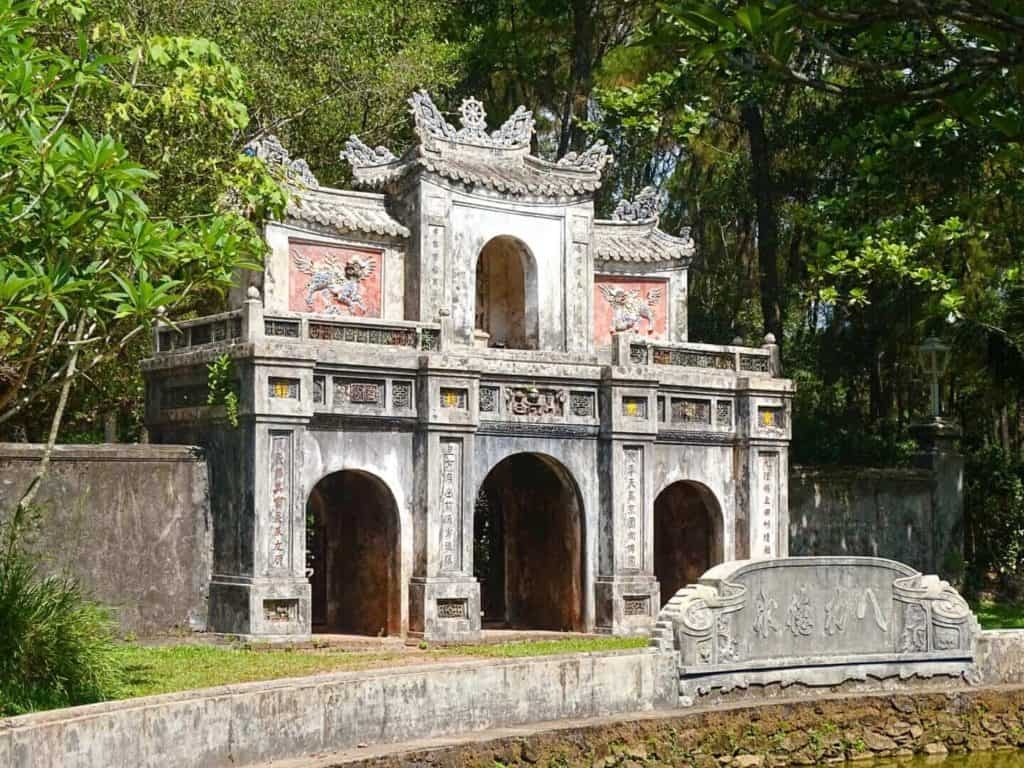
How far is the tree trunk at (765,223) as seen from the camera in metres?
30.3

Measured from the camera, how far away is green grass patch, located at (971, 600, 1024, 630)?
22516 mm

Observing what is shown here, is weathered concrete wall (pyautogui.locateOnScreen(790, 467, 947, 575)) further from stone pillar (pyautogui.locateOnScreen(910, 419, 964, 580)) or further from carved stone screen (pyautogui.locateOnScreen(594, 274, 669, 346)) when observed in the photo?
carved stone screen (pyautogui.locateOnScreen(594, 274, 669, 346))

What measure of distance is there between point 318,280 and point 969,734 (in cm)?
1074

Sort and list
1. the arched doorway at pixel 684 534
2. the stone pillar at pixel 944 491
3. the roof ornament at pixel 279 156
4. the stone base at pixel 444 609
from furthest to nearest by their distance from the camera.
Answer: the stone pillar at pixel 944 491
the arched doorway at pixel 684 534
the roof ornament at pixel 279 156
the stone base at pixel 444 609

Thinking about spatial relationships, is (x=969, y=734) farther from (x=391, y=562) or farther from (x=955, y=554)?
(x=955, y=554)

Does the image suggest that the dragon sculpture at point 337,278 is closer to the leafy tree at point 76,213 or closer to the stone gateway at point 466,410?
the stone gateway at point 466,410

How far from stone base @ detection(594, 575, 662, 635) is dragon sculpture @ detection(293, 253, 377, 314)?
5.11 metres

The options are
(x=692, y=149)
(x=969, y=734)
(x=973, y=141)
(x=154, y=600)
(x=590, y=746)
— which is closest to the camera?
(x=590, y=746)

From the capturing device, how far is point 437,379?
794 inches

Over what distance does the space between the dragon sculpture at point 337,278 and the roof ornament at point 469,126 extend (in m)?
2.00

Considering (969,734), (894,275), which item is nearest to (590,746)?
(969,734)

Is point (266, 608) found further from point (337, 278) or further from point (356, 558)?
point (337, 278)

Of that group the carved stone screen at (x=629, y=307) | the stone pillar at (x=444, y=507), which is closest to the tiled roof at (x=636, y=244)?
the carved stone screen at (x=629, y=307)

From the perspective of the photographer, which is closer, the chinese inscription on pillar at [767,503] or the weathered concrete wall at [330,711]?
the weathered concrete wall at [330,711]
